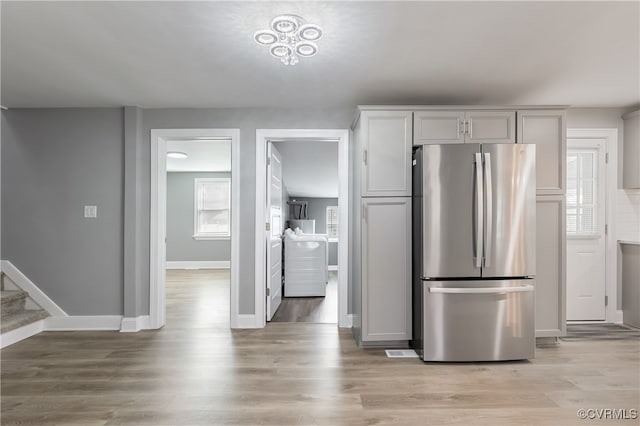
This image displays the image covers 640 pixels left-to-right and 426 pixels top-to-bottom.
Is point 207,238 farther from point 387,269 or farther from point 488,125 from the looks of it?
point 488,125

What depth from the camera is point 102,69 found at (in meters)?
2.71

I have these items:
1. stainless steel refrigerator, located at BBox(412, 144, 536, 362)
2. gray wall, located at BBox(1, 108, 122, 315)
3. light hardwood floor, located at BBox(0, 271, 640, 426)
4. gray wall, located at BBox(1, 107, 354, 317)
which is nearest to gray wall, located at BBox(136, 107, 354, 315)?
gray wall, located at BBox(1, 107, 354, 317)

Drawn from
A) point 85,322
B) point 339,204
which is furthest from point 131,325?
point 339,204

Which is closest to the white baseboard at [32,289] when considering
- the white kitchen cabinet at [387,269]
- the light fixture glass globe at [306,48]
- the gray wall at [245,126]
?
the gray wall at [245,126]

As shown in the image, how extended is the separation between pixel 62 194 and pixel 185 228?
474 cm

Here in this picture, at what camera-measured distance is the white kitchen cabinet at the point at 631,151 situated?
11.9 ft

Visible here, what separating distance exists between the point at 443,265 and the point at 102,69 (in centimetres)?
309

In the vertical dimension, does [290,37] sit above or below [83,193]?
above

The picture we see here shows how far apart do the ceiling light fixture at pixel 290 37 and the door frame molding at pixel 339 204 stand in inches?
54.8

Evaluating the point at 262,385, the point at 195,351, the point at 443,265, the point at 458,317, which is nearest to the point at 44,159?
the point at 195,351

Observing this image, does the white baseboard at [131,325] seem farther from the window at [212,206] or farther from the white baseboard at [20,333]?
the window at [212,206]

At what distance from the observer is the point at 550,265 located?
3.06 metres

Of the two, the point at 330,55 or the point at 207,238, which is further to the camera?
the point at 207,238

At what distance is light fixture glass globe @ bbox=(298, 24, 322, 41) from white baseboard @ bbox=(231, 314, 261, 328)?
2711 mm
